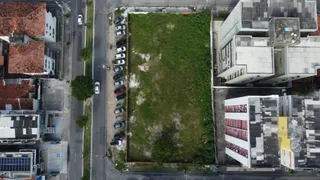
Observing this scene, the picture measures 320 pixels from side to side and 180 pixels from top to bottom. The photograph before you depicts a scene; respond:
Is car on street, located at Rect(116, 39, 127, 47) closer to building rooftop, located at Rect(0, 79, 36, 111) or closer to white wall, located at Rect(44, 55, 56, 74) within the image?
white wall, located at Rect(44, 55, 56, 74)

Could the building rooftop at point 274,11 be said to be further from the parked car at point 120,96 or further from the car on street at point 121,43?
the parked car at point 120,96

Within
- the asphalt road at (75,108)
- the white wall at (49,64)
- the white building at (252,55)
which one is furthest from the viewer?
the asphalt road at (75,108)

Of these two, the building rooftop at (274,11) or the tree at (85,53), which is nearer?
the building rooftop at (274,11)

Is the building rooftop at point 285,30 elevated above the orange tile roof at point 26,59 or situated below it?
→ above

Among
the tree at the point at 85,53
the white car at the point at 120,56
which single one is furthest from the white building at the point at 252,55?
the tree at the point at 85,53

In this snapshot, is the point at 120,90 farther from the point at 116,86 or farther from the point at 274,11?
the point at 274,11

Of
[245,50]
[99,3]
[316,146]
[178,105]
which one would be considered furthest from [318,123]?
[99,3]
